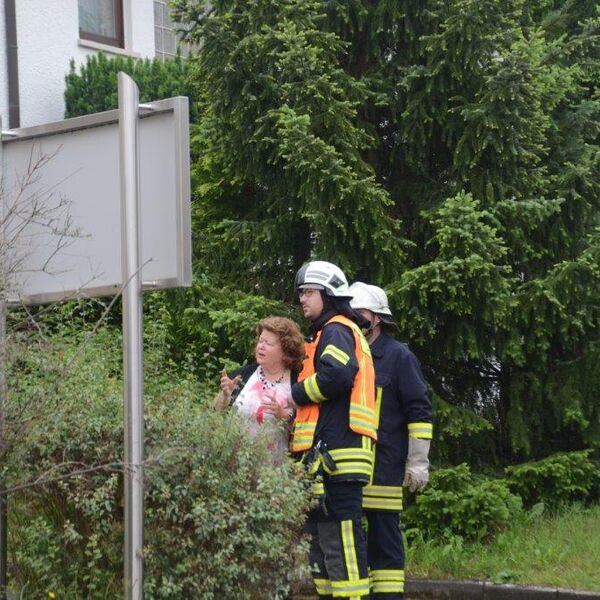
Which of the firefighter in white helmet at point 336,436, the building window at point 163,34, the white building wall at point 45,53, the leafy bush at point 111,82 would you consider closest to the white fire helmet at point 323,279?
the firefighter in white helmet at point 336,436

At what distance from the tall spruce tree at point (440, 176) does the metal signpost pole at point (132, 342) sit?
3141 mm

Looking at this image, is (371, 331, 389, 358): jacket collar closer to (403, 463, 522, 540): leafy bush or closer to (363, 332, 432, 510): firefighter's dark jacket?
(363, 332, 432, 510): firefighter's dark jacket

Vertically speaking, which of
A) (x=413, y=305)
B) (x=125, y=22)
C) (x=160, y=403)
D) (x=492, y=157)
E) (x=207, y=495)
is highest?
(x=125, y=22)

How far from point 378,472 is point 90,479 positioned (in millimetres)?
2157

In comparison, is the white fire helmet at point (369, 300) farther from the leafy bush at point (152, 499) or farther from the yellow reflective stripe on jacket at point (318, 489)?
the leafy bush at point (152, 499)

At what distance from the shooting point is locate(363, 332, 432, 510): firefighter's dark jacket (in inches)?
266

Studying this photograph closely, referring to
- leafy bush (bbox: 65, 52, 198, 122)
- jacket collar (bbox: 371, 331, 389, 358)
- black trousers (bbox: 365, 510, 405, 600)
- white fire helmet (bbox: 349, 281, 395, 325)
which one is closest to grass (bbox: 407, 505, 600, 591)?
black trousers (bbox: 365, 510, 405, 600)

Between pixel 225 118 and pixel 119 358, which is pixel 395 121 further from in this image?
pixel 119 358

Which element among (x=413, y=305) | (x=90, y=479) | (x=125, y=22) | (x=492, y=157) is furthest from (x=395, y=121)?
(x=125, y=22)

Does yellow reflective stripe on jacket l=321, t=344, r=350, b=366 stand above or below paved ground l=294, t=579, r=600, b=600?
above

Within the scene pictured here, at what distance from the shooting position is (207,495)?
496 cm

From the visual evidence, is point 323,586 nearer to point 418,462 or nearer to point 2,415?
point 418,462

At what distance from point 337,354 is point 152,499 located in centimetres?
159

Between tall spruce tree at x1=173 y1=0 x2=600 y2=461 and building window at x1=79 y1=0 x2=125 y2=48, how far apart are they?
16.5ft
